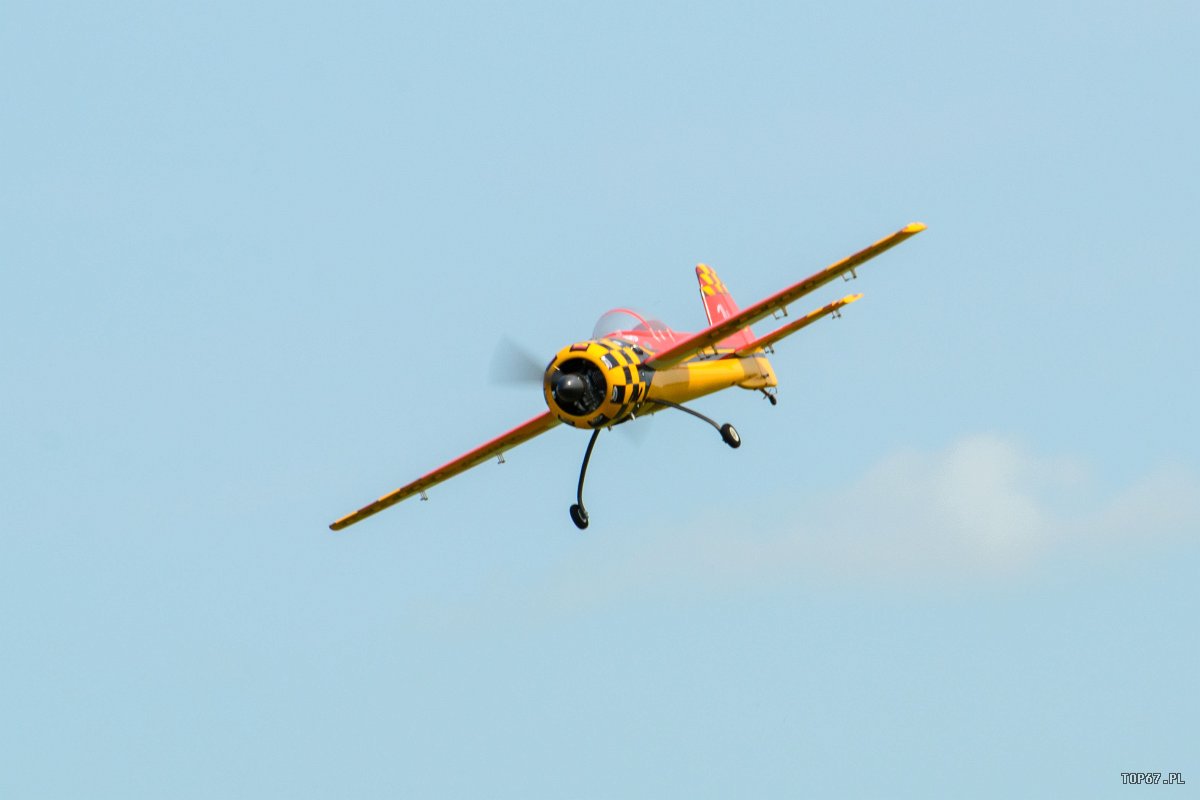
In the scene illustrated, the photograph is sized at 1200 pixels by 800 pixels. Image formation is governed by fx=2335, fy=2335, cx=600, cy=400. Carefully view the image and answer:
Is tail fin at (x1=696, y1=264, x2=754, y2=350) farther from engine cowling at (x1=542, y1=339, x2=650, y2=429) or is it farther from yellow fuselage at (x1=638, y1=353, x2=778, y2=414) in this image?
engine cowling at (x1=542, y1=339, x2=650, y2=429)

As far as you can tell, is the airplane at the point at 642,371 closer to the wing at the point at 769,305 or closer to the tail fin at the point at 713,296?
the wing at the point at 769,305

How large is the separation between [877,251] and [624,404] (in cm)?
480

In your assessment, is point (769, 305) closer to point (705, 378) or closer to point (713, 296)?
point (705, 378)

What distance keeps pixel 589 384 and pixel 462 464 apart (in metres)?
5.22

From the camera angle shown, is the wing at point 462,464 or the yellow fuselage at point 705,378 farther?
the wing at point 462,464

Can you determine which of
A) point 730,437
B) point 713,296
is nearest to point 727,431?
point 730,437

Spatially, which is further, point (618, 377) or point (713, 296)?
point (713, 296)

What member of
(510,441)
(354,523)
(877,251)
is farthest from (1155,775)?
(354,523)

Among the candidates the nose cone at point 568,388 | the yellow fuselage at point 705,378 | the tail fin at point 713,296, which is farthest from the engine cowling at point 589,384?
the tail fin at point 713,296

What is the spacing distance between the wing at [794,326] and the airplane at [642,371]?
0.02 meters

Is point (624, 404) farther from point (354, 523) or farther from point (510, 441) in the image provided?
point (354, 523)

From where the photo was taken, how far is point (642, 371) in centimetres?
3744

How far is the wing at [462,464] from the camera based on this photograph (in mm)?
40134

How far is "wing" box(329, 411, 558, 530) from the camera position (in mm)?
40134
